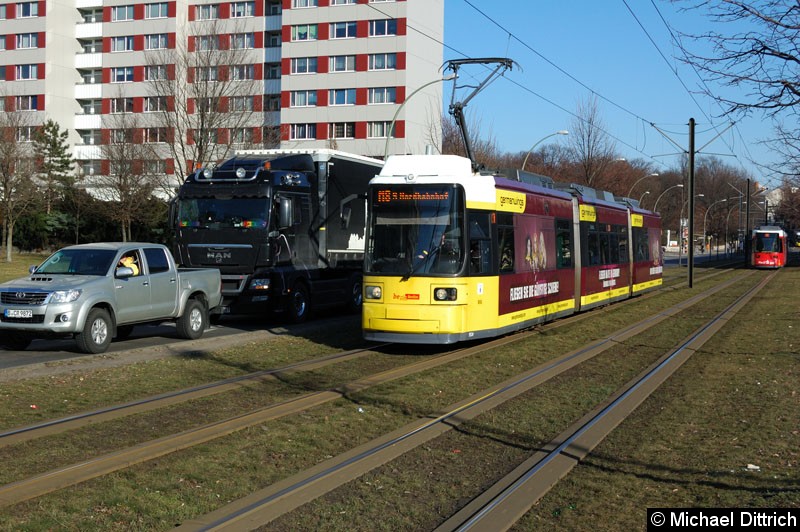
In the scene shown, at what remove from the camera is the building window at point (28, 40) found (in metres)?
72.2

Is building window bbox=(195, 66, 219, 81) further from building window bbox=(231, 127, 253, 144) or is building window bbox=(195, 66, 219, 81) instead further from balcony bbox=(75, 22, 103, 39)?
balcony bbox=(75, 22, 103, 39)

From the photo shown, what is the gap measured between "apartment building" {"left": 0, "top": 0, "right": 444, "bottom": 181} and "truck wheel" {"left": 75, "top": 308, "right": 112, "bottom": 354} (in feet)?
146

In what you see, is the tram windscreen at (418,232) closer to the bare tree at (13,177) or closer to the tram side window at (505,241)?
the tram side window at (505,241)

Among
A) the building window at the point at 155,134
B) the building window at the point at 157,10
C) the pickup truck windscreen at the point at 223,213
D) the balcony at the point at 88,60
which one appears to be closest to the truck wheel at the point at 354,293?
the pickup truck windscreen at the point at 223,213

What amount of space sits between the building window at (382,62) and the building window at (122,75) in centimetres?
2203

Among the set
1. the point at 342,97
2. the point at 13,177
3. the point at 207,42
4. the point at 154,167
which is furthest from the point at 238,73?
the point at 342,97

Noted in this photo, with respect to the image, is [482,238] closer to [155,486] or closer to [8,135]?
[155,486]

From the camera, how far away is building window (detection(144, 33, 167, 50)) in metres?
68.6

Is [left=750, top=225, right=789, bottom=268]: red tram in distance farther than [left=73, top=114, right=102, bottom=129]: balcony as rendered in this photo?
No

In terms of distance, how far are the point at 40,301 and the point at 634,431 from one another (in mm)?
9379

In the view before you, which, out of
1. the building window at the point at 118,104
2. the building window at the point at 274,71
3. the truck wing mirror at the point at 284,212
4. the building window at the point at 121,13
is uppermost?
the building window at the point at 121,13

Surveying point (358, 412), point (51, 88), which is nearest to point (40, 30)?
point (51, 88)

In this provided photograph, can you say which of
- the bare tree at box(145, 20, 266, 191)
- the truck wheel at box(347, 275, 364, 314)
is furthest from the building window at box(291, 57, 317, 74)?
the truck wheel at box(347, 275, 364, 314)

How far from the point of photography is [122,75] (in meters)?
71.4
